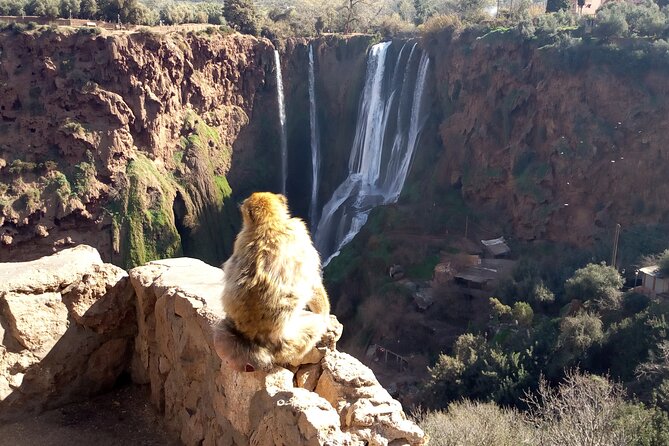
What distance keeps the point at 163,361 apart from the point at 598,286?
15304 mm

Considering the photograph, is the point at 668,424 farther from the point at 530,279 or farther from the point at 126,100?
the point at 126,100

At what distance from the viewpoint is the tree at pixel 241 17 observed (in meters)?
35.2

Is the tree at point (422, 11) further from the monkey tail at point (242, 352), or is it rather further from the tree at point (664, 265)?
the monkey tail at point (242, 352)

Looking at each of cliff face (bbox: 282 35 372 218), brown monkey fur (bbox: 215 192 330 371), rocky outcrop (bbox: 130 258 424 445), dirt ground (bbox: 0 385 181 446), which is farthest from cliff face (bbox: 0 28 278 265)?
brown monkey fur (bbox: 215 192 330 371)

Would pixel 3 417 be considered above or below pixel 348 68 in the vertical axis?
below

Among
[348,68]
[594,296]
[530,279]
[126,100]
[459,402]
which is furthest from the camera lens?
[348,68]

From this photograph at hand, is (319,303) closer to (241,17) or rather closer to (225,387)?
(225,387)

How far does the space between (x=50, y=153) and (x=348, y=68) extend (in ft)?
55.5

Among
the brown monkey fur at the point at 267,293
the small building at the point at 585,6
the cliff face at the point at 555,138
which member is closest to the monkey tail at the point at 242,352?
the brown monkey fur at the point at 267,293

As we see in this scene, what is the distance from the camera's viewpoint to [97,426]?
4887 millimetres

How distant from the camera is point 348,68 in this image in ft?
115

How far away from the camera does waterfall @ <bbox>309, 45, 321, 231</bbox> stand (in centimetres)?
3416

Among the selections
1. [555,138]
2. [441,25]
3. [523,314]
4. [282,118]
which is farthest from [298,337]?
[282,118]

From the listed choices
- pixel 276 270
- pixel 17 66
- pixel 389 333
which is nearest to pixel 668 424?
pixel 276 270
